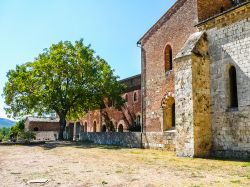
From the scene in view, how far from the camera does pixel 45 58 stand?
82.1 ft

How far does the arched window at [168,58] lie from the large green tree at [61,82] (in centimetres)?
849

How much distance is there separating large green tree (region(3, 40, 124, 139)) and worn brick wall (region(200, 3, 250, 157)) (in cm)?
1400

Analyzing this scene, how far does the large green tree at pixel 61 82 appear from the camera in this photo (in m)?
24.5

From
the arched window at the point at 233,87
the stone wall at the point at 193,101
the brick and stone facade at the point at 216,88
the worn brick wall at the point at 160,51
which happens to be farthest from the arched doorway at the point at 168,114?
the arched window at the point at 233,87

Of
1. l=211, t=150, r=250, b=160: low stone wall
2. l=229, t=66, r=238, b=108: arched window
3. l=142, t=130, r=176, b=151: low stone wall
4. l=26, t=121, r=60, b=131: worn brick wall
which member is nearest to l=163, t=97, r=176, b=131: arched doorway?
l=142, t=130, r=176, b=151: low stone wall

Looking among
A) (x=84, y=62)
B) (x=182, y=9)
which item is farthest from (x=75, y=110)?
(x=182, y=9)

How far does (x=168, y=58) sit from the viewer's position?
18.3 m

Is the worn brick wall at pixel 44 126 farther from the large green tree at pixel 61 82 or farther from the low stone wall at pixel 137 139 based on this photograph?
the low stone wall at pixel 137 139

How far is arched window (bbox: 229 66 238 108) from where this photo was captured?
12.1 m

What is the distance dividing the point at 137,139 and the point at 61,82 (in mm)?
11032

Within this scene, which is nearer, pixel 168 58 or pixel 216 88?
pixel 216 88

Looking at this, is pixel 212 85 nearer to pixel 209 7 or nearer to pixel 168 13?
pixel 209 7

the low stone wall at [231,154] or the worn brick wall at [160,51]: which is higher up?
the worn brick wall at [160,51]

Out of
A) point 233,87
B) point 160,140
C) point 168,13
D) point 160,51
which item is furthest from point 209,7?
point 160,140
